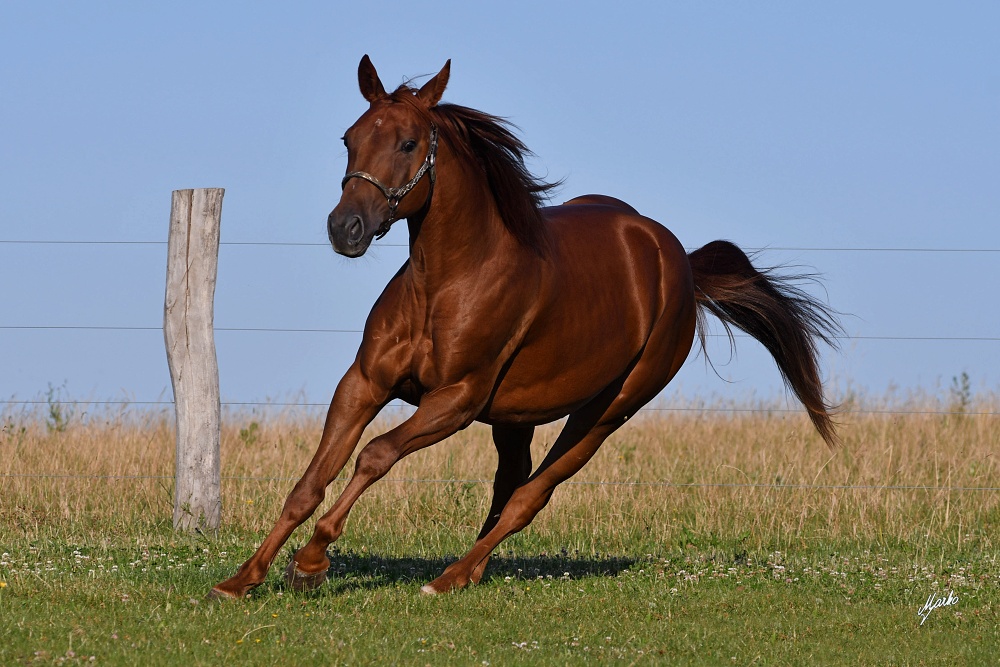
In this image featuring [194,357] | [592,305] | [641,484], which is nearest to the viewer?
[592,305]

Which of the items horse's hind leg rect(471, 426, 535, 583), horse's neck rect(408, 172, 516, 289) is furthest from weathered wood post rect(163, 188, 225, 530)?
horse's neck rect(408, 172, 516, 289)

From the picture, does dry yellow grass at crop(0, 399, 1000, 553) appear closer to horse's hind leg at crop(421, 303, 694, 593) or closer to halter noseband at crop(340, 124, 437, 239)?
horse's hind leg at crop(421, 303, 694, 593)

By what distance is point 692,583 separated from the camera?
6.65 metres

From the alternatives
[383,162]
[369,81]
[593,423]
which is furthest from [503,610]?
[369,81]

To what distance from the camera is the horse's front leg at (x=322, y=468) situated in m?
5.25

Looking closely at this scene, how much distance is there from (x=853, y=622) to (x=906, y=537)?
3.12 metres

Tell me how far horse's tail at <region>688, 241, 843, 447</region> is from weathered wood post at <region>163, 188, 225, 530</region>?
3300 mm

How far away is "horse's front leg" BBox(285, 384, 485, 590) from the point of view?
5.23m

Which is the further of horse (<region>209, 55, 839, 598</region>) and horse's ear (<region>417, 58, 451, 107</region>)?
horse's ear (<region>417, 58, 451, 107</region>)

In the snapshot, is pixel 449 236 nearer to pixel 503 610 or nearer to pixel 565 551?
pixel 503 610

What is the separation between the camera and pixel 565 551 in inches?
309

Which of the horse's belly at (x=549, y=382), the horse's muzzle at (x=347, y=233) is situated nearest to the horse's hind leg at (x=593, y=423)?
the horse's belly at (x=549, y=382)

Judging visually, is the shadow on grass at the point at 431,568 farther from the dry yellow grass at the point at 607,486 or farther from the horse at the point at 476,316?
the dry yellow grass at the point at 607,486

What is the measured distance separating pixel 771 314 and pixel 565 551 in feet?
6.81
